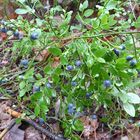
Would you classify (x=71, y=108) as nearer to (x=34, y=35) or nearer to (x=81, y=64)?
(x=81, y=64)

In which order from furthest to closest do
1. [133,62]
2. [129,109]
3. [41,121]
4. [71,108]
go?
1. [41,121]
2. [71,108]
3. [129,109]
4. [133,62]

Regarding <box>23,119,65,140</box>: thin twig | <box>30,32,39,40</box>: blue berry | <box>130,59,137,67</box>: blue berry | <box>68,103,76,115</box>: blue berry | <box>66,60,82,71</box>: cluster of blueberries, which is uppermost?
<box>30,32,39,40</box>: blue berry

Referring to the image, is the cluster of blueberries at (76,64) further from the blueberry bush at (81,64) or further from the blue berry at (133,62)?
the blue berry at (133,62)

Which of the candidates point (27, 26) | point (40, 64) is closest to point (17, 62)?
point (40, 64)

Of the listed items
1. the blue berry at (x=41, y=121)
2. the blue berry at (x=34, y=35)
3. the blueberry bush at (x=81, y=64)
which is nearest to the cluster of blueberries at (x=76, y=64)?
the blueberry bush at (x=81, y=64)

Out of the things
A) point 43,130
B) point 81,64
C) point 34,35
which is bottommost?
point 43,130

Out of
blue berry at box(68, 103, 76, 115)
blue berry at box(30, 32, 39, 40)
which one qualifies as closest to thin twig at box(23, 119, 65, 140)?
blue berry at box(68, 103, 76, 115)

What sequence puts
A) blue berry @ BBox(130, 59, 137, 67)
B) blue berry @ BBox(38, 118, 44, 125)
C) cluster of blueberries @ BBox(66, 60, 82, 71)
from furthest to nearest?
blue berry @ BBox(38, 118, 44, 125)
cluster of blueberries @ BBox(66, 60, 82, 71)
blue berry @ BBox(130, 59, 137, 67)

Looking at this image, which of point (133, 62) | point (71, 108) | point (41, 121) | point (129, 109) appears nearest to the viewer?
point (133, 62)

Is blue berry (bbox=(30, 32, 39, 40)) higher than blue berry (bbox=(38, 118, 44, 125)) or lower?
higher

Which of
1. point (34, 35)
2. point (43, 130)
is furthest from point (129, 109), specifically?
point (43, 130)

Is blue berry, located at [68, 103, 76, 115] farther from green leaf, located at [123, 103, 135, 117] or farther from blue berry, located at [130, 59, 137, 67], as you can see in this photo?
blue berry, located at [130, 59, 137, 67]

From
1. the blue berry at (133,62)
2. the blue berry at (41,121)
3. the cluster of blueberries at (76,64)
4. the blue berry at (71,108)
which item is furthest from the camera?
the blue berry at (41,121)
